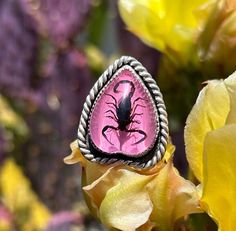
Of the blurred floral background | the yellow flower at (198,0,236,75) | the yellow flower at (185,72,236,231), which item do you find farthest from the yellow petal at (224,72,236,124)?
the blurred floral background

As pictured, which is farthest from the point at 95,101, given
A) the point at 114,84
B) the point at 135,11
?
the point at 135,11

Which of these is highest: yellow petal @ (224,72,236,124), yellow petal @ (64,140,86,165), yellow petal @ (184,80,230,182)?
yellow petal @ (224,72,236,124)

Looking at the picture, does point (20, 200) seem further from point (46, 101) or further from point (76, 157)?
point (76, 157)

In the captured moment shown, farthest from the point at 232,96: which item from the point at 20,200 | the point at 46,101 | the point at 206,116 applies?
the point at 46,101

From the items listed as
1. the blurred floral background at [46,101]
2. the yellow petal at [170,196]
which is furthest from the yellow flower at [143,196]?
the blurred floral background at [46,101]

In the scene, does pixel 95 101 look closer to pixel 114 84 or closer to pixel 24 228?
pixel 114 84

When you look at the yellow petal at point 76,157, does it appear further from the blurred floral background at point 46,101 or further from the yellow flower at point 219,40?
the blurred floral background at point 46,101

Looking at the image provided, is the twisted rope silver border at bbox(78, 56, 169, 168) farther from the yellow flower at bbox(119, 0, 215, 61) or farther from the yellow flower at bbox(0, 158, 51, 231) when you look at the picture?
the yellow flower at bbox(0, 158, 51, 231)
